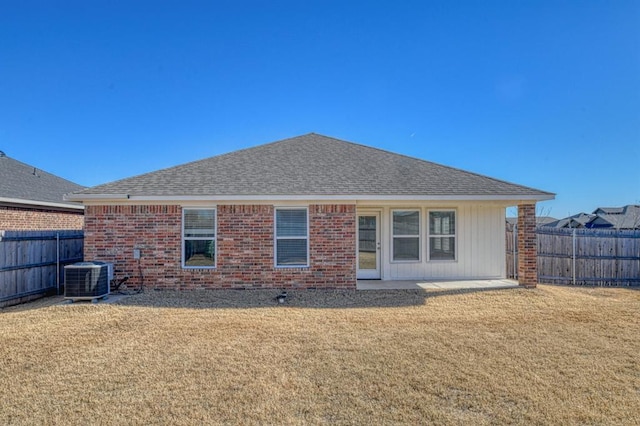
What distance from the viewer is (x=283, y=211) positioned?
355 inches

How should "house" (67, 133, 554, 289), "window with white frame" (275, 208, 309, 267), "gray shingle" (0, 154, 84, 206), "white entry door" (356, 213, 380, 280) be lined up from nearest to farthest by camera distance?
"house" (67, 133, 554, 289) < "window with white frame" (275, 208, 309, 267) < "white entry door" (356, 213, 380, 280) < "gray shingle" (0, 154, 84, 206)

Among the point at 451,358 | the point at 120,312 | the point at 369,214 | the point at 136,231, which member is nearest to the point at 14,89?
the point at 136,231

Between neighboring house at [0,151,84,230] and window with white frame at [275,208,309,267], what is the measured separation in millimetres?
7713

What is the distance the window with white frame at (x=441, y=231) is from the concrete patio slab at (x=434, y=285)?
954 mm

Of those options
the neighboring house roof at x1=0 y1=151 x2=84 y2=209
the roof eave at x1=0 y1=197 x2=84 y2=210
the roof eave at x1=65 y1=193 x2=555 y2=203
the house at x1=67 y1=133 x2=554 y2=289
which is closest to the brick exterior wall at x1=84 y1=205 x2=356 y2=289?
the house at x1=67 y1=133 x2=554 y2=289

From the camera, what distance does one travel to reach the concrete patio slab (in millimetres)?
9062

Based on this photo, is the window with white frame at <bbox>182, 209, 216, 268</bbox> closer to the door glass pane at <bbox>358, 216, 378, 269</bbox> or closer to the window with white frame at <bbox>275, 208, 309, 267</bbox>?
the window with white frame at <bbox>275, 208, 309, 267</bbox>

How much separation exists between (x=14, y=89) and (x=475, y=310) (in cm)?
1681

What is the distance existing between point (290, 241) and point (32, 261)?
6.42 metres

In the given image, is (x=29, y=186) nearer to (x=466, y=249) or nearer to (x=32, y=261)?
(x=32, y=261)

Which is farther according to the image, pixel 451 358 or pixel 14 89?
pixel 14 89

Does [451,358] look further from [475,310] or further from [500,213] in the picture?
[500,213]

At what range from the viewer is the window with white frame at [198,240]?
885 centimetres

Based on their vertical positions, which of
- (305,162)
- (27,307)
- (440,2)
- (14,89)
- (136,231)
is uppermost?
(440,2)
